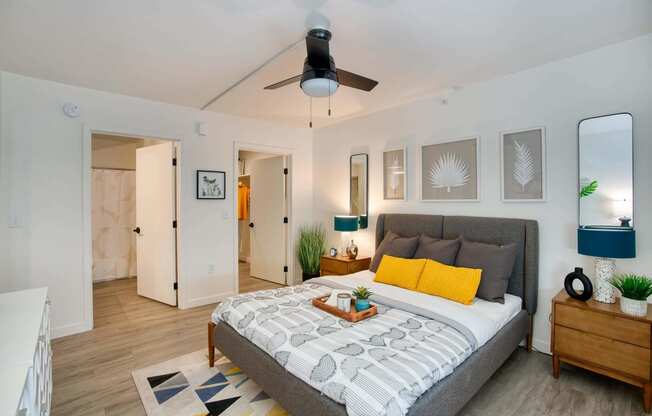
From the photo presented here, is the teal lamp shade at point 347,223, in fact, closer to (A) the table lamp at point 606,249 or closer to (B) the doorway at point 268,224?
(B) the doorway at point 268,224

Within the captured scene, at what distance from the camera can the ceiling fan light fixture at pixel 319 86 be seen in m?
2.04

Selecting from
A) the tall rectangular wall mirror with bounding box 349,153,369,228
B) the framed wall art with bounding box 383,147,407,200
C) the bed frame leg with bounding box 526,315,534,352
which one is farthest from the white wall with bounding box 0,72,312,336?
the bed frame leg with bounding box 526,315,534,352

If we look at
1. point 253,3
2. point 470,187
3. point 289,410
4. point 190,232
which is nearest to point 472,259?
point 470,187

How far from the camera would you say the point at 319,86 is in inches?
81.7

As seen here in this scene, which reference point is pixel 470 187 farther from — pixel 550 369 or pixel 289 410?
pixel 289 410

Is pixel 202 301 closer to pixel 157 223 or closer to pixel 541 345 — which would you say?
pixel 157 223

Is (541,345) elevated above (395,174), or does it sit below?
below

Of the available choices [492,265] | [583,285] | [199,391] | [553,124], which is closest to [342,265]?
[492,265]

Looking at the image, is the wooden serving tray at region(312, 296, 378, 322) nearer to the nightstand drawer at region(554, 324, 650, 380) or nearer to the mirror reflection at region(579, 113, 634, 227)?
the nightstand drawer at region(554, 324, 650, 380)

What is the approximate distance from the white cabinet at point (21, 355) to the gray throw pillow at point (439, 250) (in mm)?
2913

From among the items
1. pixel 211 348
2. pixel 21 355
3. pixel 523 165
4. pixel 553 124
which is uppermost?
pixel 553 124

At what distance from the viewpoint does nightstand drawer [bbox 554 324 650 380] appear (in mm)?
2109

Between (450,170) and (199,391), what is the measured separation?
309 cm

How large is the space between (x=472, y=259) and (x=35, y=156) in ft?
14.0
